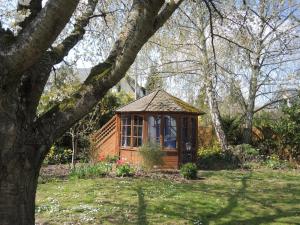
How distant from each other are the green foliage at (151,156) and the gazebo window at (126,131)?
101 inches

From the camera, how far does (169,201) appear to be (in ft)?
36.0

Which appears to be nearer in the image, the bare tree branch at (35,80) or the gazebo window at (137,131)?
the bare tree branch at (35,80)

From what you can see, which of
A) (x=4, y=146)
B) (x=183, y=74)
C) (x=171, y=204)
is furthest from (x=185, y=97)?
(x=4, y=146)

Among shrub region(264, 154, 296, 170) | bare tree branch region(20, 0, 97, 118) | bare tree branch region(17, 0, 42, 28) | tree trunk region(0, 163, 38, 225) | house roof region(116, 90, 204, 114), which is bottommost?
tree trunk region(0, 163, 38, 225)

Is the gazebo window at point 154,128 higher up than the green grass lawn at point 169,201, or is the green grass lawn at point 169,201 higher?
the gazebo window at point 154,128

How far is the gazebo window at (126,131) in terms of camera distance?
66.7 feet

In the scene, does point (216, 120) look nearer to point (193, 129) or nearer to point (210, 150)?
point (210, 150)

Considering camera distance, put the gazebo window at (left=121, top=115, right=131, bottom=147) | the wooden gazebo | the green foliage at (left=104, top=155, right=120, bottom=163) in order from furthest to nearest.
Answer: the green foliage at (left=104, top=155, right=120, bottom=163), the gazebo window at (left=121, top=115, right=131, bottom=147), the wooden gazebo

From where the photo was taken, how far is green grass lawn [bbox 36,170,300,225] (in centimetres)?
909

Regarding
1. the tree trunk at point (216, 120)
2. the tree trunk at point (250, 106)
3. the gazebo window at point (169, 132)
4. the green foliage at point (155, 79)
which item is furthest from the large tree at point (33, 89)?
the tree trunk at point (250, 106)

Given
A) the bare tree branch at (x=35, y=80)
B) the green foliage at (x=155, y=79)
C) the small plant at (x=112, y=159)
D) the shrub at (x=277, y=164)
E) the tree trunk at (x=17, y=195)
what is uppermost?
the green foliage at (x=155, y=79)

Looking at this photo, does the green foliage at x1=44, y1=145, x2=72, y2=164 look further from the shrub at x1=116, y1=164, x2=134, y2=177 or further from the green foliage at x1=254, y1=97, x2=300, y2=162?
the green foliage at x1=254, y1=97, x2=300, y2=162

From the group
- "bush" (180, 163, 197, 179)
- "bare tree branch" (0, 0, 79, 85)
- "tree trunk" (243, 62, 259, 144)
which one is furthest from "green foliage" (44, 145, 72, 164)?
"bare tree branch" (0, 0, 79, 85)

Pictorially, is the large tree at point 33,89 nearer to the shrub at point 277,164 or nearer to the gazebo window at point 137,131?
the gazebo window at point 137,131
